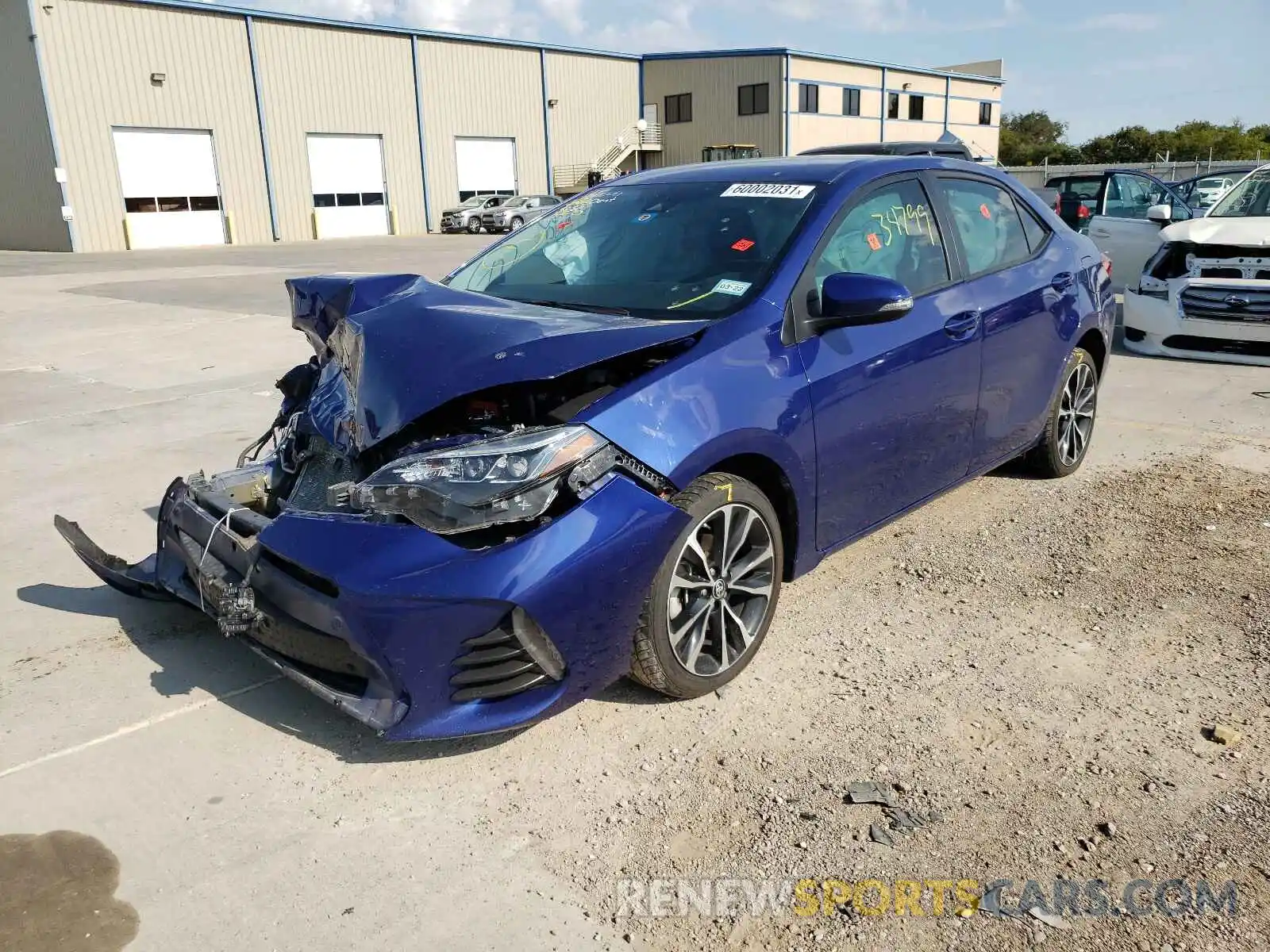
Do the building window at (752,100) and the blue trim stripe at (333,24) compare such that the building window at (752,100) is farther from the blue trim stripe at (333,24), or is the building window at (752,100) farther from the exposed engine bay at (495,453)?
the exposed engine bay at (495,453)

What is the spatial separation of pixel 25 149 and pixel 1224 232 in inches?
1311

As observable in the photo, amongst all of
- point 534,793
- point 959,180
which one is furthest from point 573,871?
point 959,180

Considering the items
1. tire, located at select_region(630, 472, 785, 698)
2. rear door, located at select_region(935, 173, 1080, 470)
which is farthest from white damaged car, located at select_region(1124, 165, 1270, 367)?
tire, located at select_region(630, 472, 785, 698)

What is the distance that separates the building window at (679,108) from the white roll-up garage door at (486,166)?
10318 millimetres

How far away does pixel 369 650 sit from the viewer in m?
2.66

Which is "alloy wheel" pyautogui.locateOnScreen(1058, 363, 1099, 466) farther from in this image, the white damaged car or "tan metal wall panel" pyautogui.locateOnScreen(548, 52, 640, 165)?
"tan metal wall panel" pyautogui.locateOnScreen(548, 52, 640, 165)

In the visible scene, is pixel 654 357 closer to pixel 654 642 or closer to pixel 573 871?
pixel 654 642

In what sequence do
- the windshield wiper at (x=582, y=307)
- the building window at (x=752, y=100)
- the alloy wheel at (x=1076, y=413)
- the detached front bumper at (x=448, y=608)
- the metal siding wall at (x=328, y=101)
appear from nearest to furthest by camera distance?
the detached front bumper at (x=448, y=608) → the windshield wiper at (x=582, y=307) → the alloy wheel at (x=1076, y=413) → the metal siding wall at (x=328, y=101) → the building window at (x=752, y=100)

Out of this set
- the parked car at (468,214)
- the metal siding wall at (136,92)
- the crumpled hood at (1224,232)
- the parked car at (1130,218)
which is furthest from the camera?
the parked car at (468,214)

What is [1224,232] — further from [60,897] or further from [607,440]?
[60,897]

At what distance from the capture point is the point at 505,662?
269 centimetres

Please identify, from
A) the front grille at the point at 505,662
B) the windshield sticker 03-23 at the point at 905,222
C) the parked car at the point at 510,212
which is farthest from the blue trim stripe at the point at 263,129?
the front grille at the point at 505,662

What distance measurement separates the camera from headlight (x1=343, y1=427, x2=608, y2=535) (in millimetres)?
2658

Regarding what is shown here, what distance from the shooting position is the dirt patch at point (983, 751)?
91.4 inches
